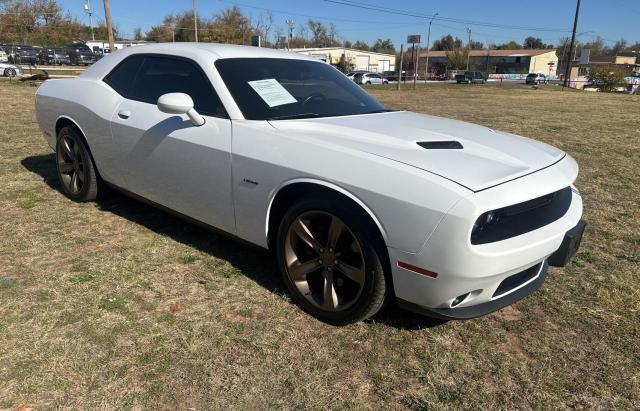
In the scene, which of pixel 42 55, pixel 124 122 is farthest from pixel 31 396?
pixel 42 55

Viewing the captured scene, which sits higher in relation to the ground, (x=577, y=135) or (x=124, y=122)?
(x=124, y=122)

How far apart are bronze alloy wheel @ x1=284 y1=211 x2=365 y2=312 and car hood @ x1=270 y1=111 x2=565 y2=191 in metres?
0.46

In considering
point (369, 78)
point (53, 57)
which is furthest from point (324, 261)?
point (369, 78)

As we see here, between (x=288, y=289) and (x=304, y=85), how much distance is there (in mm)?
1514

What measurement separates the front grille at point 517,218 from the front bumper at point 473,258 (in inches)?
1.1

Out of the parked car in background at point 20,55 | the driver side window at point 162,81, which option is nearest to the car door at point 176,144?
the driver side window at point 162,81

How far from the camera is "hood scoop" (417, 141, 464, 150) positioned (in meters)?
2.65

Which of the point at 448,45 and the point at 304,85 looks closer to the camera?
the point at 304,85

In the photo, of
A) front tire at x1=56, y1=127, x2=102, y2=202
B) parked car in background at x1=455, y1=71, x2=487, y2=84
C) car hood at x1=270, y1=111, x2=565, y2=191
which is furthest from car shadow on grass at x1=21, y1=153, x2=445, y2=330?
parked car in background at x1=455, y1=71, x2=487, y2=84

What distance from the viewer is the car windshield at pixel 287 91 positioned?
312cm

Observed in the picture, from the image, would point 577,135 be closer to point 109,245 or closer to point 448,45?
point 109,245

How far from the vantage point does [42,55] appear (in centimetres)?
4044

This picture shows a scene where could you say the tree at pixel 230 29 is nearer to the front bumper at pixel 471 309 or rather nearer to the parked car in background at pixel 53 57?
the parked car in background at pixel 53 57

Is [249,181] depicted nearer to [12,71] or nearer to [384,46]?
[12,71]
